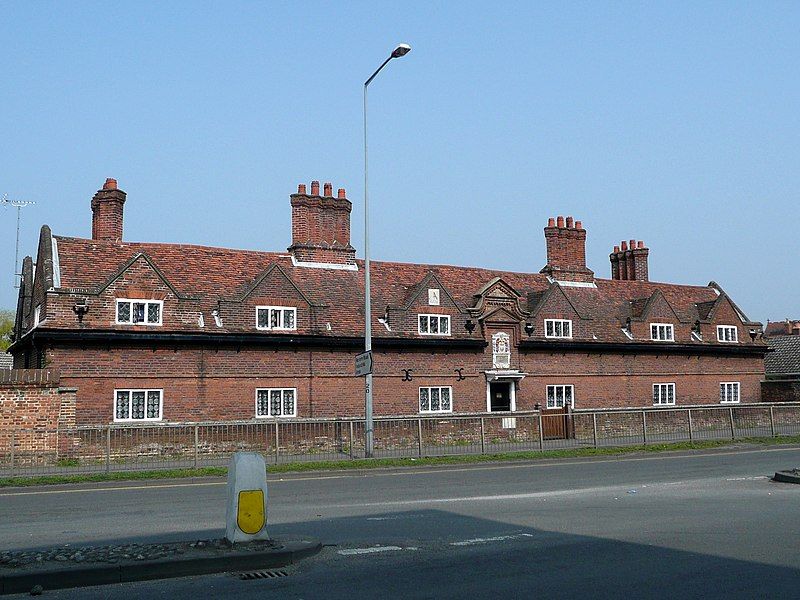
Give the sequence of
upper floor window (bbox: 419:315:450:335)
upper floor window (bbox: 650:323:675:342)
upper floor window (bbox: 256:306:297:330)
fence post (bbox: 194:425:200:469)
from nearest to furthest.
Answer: fence post (bbox: 194:425:200:469) → upper floor window (bbox: 256:306:297:330) → upper floor window (bbox: 419:315:450:335) → upper floor window (bbox: 650:323:675:342)

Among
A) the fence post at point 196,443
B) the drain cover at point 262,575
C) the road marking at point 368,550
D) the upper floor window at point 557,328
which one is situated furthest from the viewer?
the upper floor window at point 557,328

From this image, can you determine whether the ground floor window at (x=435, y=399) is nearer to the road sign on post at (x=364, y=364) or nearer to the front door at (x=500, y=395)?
the front door at (x=500, y=395)

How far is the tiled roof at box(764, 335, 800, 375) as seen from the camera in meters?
45.7

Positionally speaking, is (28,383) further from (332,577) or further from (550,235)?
(550,235)

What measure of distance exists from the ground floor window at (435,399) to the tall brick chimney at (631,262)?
52.7 feet

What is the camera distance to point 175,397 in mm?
29141

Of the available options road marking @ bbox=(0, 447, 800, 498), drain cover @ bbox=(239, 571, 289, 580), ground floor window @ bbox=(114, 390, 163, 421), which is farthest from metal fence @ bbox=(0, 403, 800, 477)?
drain cover @ bbox=(239, 571, 289, 580)

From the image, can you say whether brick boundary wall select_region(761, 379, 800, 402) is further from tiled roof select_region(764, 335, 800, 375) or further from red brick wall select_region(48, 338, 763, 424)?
tiled roof select_region(764, 335, 800, 375)

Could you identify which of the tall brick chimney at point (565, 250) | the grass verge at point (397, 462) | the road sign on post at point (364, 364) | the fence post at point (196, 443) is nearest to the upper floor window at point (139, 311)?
the fence post at point (196, 443)

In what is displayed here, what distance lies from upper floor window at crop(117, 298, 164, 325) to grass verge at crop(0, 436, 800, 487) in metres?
7.91

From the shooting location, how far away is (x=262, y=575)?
8.86 metres

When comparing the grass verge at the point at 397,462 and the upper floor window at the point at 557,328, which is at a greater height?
the upper floor window at the point at 557,328

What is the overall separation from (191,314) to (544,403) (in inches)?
598

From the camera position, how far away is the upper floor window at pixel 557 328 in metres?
36.9
